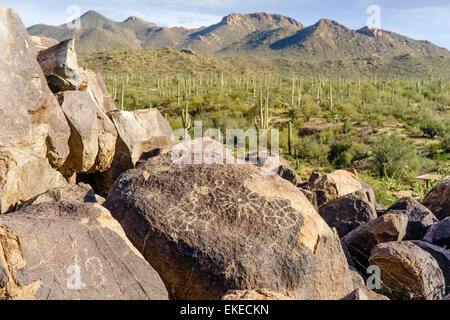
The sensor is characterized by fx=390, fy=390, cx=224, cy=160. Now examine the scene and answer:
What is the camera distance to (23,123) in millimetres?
5309

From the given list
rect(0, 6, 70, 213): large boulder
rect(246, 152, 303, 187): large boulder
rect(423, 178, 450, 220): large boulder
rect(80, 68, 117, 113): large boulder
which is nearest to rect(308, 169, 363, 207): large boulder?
rect(246, 152, 303, 187): large boulder

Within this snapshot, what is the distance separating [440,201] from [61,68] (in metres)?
6.83

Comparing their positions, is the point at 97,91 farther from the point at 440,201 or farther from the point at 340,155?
the point at 340,155

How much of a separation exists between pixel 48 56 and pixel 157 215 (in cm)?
500

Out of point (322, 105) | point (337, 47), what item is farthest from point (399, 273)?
point (337, 47)

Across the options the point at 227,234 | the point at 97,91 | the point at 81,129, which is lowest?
the point at 227,234

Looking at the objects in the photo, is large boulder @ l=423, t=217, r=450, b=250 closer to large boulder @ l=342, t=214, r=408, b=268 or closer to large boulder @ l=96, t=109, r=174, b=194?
large boulder @ l=342, t=214, r=408, b=268

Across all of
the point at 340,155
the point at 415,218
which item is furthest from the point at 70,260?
Result: the point at 340,155

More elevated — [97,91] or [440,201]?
[97,91]

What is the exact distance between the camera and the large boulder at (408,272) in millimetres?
3842

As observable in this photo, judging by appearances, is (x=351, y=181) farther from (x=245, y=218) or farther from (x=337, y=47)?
(x=337, y=47)

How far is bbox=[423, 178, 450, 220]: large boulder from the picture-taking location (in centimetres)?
615

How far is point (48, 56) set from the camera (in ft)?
23.5

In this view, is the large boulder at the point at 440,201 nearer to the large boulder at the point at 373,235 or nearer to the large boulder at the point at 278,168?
the large boulder at the point at 373,235
